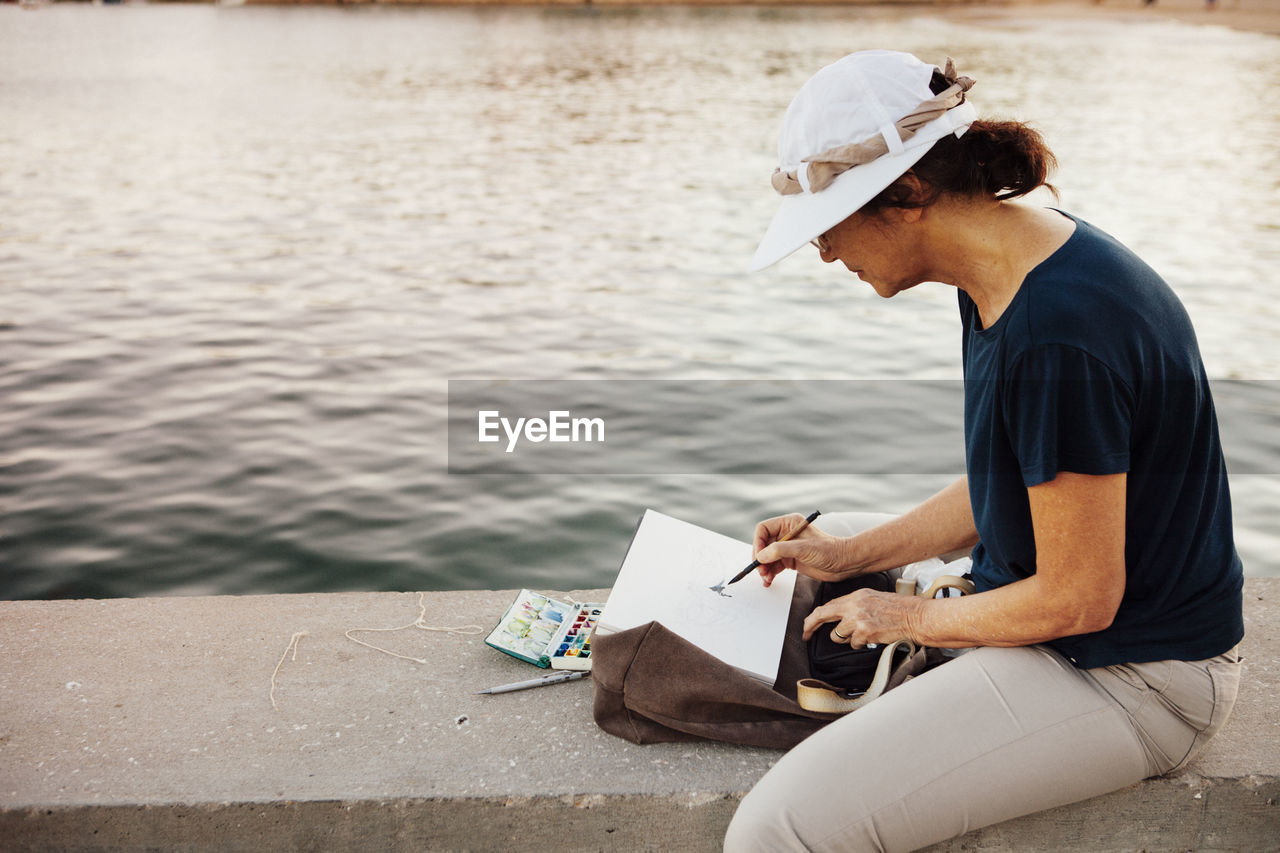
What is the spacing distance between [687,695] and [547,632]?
0.61 meters

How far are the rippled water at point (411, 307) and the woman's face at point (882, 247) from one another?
2722 millimetres

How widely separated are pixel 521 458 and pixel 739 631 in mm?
3526

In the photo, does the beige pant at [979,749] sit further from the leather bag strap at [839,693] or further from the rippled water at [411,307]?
the rippled water at [411,307]

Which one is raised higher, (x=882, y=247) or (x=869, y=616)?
(x=882, y=247)

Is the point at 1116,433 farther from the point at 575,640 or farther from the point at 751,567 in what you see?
the point at 575,640

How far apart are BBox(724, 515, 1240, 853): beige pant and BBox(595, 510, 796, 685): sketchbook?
40 cm

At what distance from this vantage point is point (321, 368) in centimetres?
691

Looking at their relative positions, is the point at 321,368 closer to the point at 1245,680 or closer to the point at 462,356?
the point at 462,356

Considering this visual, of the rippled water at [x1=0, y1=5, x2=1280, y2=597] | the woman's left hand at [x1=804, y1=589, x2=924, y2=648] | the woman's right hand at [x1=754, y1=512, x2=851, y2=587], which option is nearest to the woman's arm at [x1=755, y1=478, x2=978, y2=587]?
the woman's right hand at [x1=754, y1=512, x2=851, y2=587]

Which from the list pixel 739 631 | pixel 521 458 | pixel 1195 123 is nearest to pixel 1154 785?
pixel 739 631

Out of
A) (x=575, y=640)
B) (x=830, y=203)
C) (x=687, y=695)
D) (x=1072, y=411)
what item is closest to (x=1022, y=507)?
(x=1072, y=411)

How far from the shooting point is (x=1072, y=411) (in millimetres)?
1660

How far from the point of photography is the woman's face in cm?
187

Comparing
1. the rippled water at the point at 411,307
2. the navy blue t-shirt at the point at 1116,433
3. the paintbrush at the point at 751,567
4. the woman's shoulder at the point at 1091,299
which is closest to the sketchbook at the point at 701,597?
the paintbrush at the point at 751,567
